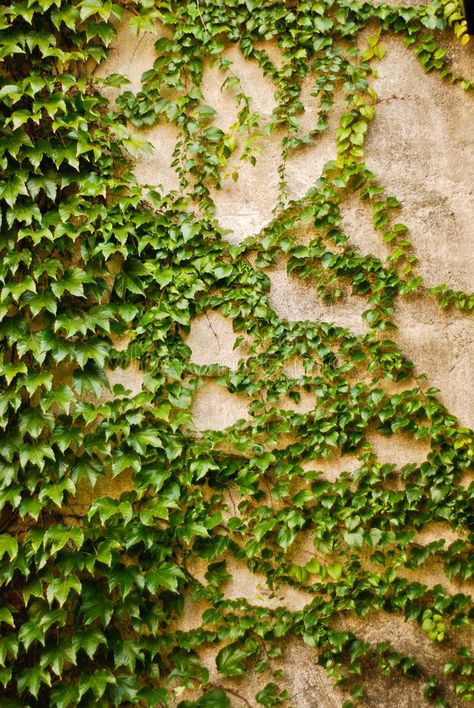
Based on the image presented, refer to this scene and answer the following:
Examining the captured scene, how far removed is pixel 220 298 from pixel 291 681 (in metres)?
1.89

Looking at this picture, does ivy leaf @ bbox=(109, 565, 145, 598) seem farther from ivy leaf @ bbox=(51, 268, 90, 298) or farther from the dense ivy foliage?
ivy leaf @ bbox=(51, 268, 90, 298)

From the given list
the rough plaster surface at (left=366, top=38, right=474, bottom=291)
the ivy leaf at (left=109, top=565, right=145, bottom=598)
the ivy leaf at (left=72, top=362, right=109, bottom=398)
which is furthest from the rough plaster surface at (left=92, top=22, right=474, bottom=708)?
the ivy leaf at (left=109, top=565, right=145, bottom=598)

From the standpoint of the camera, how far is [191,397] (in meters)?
2.73

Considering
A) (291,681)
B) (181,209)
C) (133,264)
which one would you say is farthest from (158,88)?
(291,681)

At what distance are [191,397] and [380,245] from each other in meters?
1.23

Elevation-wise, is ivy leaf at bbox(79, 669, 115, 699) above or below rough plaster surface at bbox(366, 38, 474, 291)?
below

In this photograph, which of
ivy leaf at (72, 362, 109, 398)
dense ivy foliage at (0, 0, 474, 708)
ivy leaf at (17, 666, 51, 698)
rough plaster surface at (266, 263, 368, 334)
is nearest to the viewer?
ivy leaf at (17, 666, 51, 698)

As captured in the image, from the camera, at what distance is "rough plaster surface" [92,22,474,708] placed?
2625 millimetres

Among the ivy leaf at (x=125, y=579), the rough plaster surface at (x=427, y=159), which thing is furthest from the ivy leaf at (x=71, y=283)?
the rough plaster surface at (x=427, y=159)

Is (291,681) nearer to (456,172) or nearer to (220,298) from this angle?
(220,298)

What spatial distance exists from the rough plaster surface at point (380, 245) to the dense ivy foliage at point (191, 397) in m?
0.06

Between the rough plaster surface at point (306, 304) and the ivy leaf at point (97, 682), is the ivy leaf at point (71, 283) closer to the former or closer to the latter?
the rough plaster surface at point (306, 304)

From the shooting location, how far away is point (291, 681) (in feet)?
8.55

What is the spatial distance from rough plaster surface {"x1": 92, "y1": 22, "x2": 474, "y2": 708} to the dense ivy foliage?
0.06m
